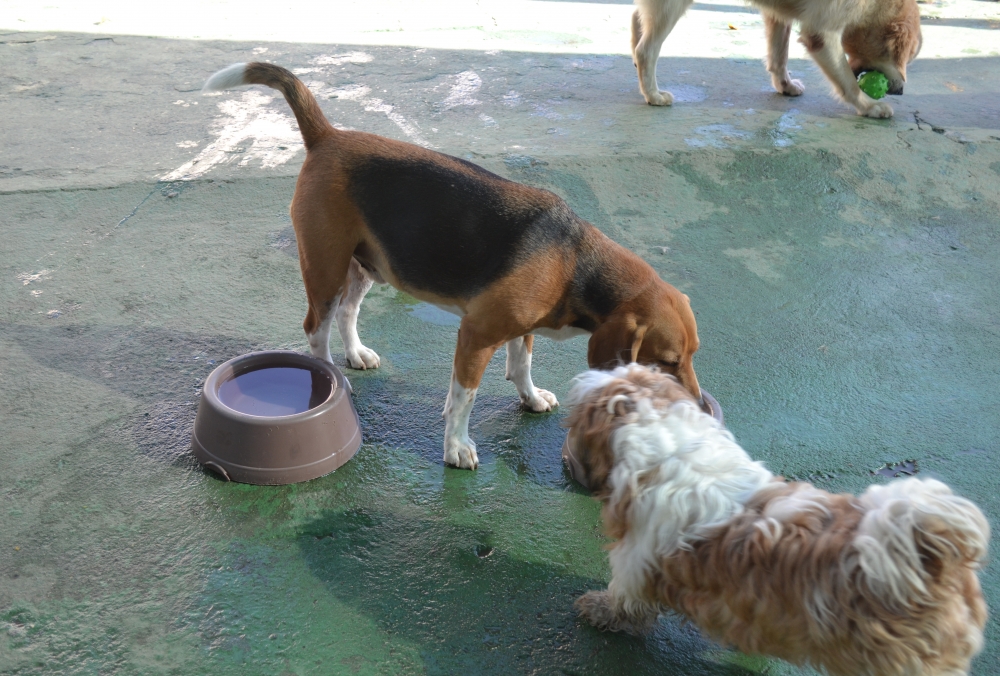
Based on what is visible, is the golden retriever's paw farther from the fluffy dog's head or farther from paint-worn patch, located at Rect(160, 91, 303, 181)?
paint-worn patch, located at Rect(160, 91, 303, 181)

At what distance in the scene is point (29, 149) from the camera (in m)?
5.91

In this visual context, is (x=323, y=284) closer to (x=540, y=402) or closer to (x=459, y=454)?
(x=459, y=454)

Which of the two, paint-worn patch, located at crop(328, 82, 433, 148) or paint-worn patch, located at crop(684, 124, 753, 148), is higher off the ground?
paint-worn patch, located at crop(328, 82, 433, 148)

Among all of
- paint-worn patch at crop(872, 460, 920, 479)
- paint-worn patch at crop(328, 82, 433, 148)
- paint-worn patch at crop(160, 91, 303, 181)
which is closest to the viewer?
paint-worn patch at crop(872, 460, 920, 479)

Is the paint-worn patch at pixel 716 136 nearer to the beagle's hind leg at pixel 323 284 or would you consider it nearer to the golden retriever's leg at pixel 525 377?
the golden retriever's leg at pixel 525 377

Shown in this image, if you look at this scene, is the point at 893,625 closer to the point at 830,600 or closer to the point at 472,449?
the point at 830,600

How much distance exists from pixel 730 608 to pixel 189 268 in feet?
12.3

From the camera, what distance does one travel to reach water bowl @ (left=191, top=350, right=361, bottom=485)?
3.34m

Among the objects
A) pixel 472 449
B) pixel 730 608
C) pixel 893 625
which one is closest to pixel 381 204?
pixel 472 449

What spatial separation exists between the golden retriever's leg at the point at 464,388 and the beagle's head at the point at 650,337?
50cm

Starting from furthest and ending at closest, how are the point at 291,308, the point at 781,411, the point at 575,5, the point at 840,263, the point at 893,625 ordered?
1. the point at 575,5
2. the point at 840,263
3. the point at 291,308
4. the point at 781,411
5. the point at 893,625

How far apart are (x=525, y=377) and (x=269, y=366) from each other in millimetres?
1214

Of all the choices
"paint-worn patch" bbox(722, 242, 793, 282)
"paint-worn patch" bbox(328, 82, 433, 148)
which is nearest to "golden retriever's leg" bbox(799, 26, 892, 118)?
"paint-worn patch" bbox(722, 242, 793, 282)

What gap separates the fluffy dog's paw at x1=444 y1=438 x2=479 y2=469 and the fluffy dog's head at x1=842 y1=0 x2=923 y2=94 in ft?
18.8
